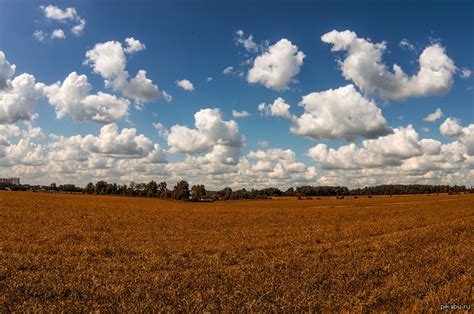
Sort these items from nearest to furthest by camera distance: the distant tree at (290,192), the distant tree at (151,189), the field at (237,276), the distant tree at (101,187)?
the field at (237,276) < the distant tree at (151,189) < the distant tree at (101,187) < the distant tree at (290,192)

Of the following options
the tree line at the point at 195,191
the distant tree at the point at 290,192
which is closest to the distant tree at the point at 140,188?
the tree line at the point at 195,191

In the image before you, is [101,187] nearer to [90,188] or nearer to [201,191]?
[90,188]

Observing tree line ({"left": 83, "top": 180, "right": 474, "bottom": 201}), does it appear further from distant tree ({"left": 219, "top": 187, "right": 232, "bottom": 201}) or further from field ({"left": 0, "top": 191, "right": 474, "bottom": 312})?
field ({"left": 0, "top": 191, "right": 474, "bottom": 312})

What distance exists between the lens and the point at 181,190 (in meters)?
142

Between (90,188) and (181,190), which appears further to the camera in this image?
(90,188)

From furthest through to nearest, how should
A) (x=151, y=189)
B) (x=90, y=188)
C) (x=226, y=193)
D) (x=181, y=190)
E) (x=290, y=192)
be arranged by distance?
(x=290, y=192) < (x=226, y=193) < (x=90, y=188) < (x=151, y=189) < (x=181, y=190)

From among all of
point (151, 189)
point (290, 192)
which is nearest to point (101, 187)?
point (151, 189)

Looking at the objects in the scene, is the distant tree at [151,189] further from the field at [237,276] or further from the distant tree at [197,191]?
the field at [237,276]

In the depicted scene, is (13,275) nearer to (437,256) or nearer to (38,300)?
(38,300)

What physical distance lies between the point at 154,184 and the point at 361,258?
510 feet

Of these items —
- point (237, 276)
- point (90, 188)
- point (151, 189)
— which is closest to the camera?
point (237, 276)

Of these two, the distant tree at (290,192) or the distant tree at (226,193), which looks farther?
the distant tree at (290,192)

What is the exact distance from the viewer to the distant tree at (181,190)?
141 metres

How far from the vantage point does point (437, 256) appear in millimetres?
14312
